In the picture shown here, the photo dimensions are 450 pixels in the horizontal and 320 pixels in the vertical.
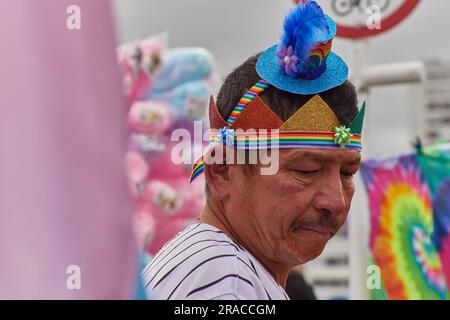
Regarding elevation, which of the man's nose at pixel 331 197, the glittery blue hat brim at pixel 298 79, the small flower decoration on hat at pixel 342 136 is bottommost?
the man's nose at pixel 331 197

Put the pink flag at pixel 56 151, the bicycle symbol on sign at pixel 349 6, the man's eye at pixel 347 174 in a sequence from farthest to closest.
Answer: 1. the bicycle symbol on sign at pixel 349 6
2. the man's eye at pixel 347 174
3. the pink flag at pixel 56 151

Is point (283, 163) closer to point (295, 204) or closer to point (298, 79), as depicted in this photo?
point (295, 204)

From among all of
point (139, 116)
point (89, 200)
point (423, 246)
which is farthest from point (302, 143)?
point (139, 116)

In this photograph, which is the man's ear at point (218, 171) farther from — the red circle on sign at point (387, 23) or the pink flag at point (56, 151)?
the red circle on sign at point (387, 23)

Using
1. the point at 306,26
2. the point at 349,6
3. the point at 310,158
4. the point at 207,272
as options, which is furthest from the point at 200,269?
the point at 349,6

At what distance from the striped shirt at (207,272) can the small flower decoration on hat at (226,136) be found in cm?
20

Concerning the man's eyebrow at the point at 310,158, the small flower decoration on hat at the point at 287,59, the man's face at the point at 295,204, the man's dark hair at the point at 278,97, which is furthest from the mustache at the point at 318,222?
the small flower decoration on hat at the point at 287,59

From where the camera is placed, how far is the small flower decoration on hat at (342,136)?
1648mm

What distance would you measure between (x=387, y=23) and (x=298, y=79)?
8.93 feet

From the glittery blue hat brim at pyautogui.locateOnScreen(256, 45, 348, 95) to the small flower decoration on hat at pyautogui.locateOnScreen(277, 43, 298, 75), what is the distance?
0.6 inches

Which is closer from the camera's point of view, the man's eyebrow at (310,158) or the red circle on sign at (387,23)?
the man's eyebrow at (310,158)

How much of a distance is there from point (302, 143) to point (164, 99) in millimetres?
6961

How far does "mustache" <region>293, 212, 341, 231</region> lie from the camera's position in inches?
62.7

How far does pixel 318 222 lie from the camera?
5.23 ft
